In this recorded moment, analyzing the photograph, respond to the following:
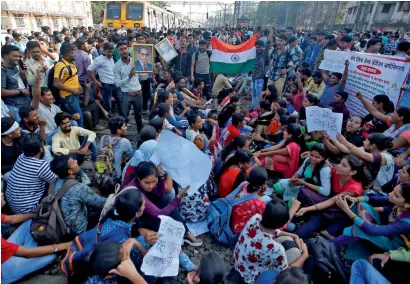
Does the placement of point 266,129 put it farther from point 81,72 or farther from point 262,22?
point 262,22

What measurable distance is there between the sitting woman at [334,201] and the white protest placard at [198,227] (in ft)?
3.94

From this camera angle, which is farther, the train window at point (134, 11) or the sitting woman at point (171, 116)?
the train window at point (134, 11)

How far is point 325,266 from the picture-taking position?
2.65 meters

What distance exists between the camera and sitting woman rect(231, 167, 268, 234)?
9.61 ft

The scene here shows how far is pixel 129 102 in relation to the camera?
19.5 feet

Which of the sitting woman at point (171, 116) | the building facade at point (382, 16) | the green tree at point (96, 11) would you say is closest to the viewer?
the sitting woman at point (171, 116)

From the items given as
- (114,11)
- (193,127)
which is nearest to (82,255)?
(193,127)

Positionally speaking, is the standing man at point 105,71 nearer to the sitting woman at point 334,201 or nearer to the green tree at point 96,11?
the sitting woman at point 334,201

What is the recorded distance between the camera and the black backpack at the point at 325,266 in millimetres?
2648

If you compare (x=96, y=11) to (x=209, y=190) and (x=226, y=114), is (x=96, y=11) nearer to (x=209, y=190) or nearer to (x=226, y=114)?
(x=226, y=114)

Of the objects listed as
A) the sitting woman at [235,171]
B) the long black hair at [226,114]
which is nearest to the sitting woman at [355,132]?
the long black hair at [226,114]

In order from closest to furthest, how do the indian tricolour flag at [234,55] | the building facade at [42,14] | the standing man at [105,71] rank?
the standing man at [105,71] → the indian tricolour flag at [234,55] → the building facade at [42,14]

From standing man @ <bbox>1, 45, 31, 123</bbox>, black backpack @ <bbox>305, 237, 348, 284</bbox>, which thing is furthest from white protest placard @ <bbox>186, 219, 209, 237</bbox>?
standing man @ <bbox>1, 45, 31, 123</bbox>

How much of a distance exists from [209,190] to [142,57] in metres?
3.72
